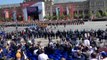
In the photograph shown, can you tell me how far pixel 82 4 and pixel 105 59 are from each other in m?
129

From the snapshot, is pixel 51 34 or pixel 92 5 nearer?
pixel 51 34

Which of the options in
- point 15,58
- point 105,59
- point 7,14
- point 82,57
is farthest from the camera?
point 7,14

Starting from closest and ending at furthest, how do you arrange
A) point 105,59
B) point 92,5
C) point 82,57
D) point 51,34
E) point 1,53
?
point 105,59 → point 82,57 → point 1,53 → point 51,34 → point 92,5

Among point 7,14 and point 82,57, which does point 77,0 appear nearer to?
point 7,14

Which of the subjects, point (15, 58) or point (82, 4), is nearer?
point (15, 58)

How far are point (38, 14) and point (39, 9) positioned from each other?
3.33m

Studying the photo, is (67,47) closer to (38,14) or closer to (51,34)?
(51,34)

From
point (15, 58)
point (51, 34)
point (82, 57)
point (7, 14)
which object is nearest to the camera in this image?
point (82, 57)

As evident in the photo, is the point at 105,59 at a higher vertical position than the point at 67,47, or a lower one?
higher

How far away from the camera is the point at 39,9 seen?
13362 centimetres

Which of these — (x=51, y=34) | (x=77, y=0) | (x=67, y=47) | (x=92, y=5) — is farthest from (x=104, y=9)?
(x=67, y=47)

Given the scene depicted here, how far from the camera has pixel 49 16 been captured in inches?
5167

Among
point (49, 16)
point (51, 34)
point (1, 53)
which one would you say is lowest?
point (49, 16)

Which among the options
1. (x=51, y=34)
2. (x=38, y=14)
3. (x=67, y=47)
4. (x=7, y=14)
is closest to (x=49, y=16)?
(x=38, y=14)
